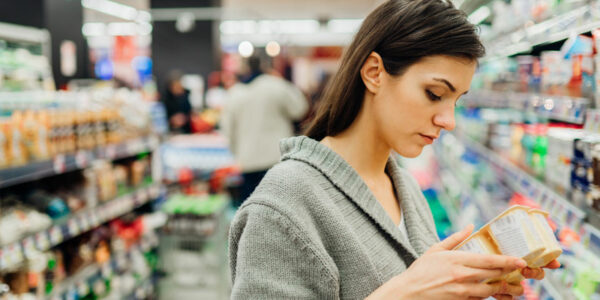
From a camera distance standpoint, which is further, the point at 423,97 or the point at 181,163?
the point at 181,163

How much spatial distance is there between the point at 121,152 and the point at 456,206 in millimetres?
2335

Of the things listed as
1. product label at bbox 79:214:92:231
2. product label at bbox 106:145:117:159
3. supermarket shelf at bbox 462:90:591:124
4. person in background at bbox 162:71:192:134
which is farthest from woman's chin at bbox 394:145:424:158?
person in background at bbox 162:71:192:134

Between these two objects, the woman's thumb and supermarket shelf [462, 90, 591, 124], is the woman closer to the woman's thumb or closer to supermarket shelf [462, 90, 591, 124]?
the woman's thumb

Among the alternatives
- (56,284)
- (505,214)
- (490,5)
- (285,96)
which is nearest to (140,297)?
(56,284)

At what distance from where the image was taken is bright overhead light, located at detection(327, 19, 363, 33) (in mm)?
16453

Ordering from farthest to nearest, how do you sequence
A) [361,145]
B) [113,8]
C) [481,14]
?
[113,8] < [481,14] < [361,145]

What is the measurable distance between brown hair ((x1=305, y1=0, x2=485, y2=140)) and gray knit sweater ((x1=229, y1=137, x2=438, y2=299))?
0.16 m

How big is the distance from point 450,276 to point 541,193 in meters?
1.11

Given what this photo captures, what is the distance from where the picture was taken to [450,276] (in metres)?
0.96

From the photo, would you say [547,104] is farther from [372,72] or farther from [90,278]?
[90,278]

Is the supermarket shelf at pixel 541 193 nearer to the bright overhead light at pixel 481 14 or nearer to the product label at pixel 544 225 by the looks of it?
the product label at pixel 544 225

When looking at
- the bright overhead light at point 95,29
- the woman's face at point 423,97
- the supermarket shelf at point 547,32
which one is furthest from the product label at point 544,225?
the bright overhead light at point 95,29

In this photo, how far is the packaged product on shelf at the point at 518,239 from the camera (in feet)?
3.21

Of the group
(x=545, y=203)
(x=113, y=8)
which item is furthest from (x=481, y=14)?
(x=113, y=8)
